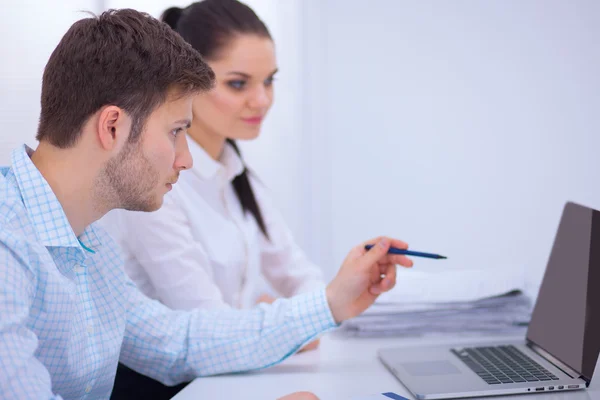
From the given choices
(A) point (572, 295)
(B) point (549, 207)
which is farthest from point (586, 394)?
(B) point (549, 207)

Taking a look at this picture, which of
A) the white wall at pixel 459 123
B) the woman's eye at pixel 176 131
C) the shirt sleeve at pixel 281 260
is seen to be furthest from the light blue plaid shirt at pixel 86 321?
the white wall at pixel 459 123

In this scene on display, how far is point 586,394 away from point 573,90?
1.79 metres

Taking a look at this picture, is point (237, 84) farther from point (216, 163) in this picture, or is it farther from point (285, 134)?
point (285, 134)

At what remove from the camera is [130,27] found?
1028 millimetres

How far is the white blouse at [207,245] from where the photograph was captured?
58.0 inches

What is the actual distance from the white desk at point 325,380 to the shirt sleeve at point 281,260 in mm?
465

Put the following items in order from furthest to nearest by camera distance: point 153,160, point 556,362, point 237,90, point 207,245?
point 237,90, point 207,245, point 556,362, point 153,160

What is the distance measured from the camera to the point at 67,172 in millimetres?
993

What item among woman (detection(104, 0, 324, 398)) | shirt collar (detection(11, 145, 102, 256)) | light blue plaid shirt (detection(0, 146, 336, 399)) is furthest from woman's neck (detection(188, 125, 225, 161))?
shirt collar (detection(11, 145, 102, 256))

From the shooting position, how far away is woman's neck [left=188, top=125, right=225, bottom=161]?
176cm

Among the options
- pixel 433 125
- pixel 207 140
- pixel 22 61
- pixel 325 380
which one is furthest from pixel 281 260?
pixel 433 125

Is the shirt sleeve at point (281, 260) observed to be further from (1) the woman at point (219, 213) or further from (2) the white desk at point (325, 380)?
(2) the white desk at point (325, 380)

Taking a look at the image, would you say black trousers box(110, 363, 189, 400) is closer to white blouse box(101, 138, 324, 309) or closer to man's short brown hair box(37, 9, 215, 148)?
white blouse box(101, 138, 324, 309)

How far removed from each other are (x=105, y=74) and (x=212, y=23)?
0.77 metres
